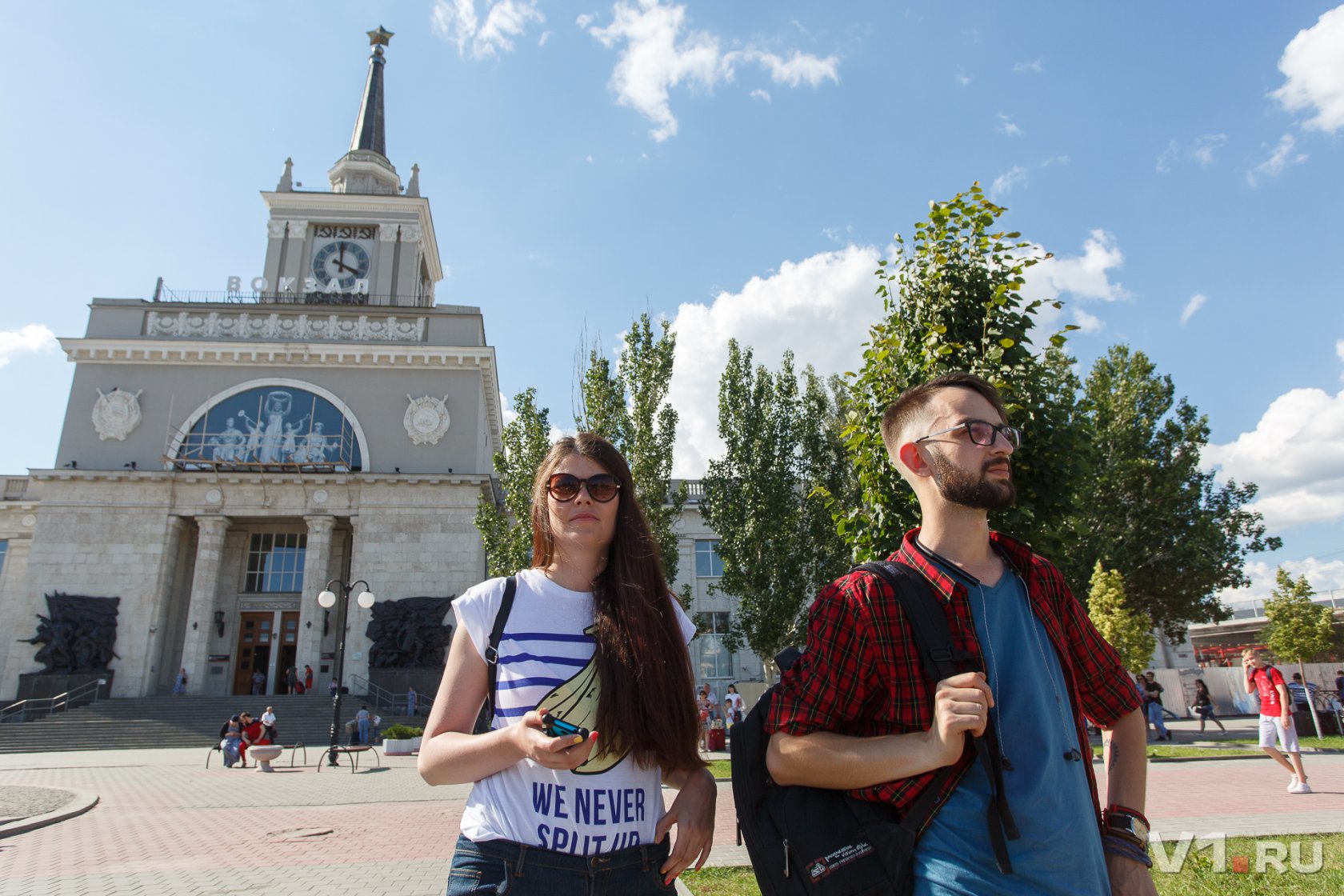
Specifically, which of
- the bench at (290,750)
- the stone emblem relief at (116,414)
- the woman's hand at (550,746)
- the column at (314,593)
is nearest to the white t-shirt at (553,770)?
the woman's hand at (550,746)

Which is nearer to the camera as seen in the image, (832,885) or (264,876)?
(832,885)

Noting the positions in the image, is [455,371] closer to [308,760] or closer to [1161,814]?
[308,760]

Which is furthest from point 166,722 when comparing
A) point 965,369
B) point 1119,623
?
point 1119,623

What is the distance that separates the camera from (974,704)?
6.17 feet

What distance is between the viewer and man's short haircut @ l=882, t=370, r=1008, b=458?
2.51 m

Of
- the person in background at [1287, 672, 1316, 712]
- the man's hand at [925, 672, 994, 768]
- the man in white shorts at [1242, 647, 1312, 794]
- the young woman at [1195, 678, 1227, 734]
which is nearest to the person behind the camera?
the man's hand at [925, 672, 994, 768]

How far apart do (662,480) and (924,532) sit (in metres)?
21.5

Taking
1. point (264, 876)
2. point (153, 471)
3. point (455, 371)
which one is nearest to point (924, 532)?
point (264, 876)

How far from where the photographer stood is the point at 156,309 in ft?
121

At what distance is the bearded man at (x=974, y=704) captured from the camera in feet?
Answer: 6.31

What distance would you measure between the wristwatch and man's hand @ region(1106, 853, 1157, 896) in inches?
2.6

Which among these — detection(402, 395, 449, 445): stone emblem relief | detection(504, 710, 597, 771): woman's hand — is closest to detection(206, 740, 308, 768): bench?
detection(402, 395, 449, 445): stone emblem relief

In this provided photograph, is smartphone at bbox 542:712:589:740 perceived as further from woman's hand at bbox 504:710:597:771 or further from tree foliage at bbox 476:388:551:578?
tree foliage at bbox 476:388:551:578

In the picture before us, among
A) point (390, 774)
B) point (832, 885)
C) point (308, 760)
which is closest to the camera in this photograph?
point (832, 885)
